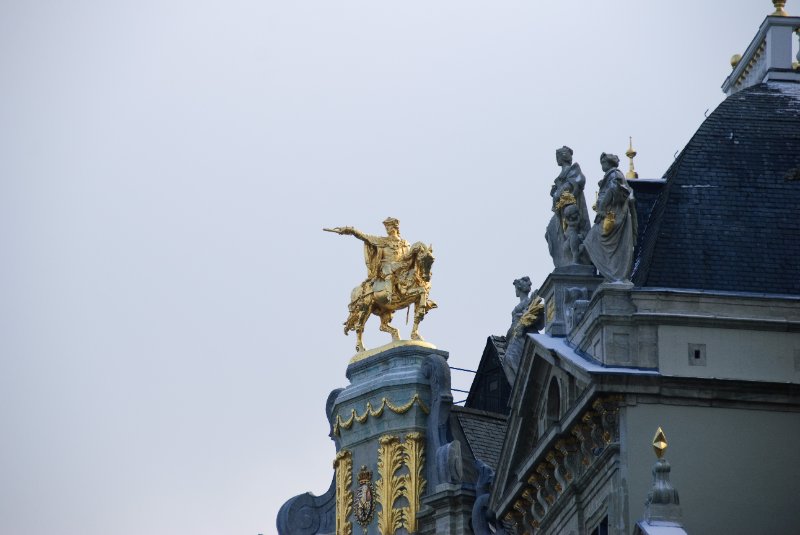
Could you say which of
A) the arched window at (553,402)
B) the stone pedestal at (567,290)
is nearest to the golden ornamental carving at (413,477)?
the stone pedestal at (567,290)

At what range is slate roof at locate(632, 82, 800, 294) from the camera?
6281cm

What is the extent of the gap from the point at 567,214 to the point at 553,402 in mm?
4717

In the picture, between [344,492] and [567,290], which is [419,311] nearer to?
[344,492]

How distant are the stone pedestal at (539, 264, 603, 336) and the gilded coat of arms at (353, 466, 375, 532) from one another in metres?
13.7

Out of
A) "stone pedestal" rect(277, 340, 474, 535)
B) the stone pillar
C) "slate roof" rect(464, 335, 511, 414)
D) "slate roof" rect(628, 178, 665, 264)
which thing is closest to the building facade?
"slate roof" rect(628, 178, 665, 264)

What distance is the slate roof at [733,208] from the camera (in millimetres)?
62812

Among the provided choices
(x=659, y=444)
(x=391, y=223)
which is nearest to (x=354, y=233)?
(x=391, y=223)

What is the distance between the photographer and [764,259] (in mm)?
63250

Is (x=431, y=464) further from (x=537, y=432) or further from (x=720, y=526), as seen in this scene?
(x=720, y=526)

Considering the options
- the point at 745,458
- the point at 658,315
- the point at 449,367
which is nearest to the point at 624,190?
the point at 658,315

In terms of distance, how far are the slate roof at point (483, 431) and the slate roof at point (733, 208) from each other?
13.5 m

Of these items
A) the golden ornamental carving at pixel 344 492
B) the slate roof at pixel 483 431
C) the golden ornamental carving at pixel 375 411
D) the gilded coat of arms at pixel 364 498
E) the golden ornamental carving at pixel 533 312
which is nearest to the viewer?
the golden ornamental carving at pixel 533 312

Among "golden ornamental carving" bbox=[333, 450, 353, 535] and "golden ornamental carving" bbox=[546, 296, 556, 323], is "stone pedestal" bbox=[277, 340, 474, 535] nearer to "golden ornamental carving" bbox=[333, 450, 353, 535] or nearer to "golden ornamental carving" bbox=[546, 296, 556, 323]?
"golden ornamental carving" bbox=[333, 450, 353, 535]

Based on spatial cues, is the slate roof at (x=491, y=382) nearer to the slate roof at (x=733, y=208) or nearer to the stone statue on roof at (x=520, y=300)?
the stone statue on roof at (x=520, y=300)
